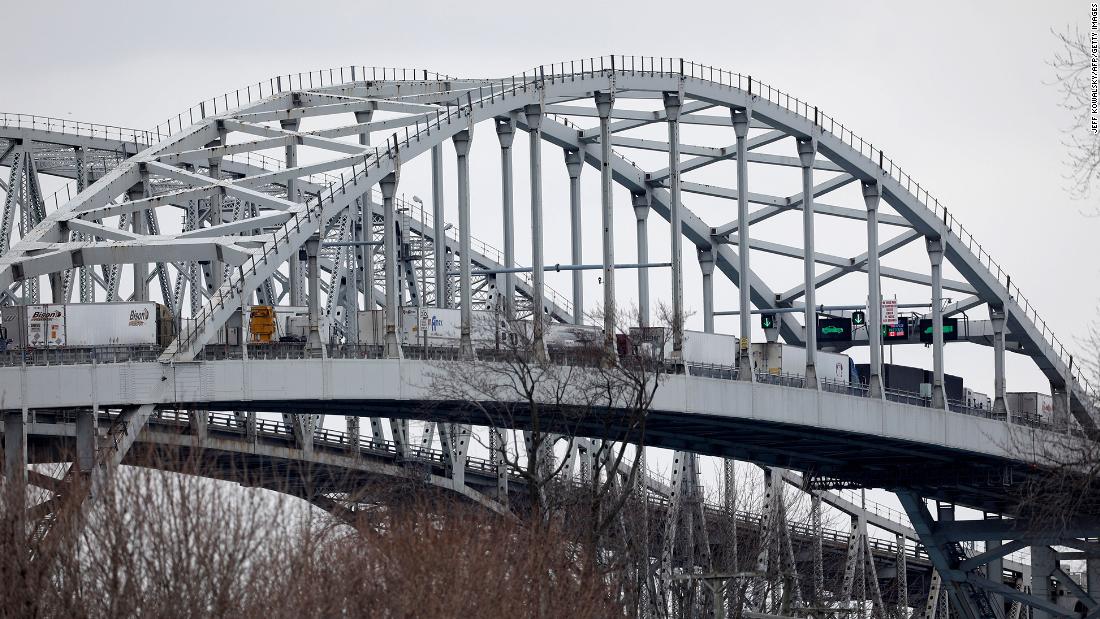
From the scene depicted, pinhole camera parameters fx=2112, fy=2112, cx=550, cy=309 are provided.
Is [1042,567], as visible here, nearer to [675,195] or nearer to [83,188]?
[675,195]

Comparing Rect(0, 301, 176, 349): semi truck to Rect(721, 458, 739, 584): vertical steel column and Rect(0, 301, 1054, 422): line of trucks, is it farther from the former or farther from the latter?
Rect(721, 458, 739, 584): vertical steel column

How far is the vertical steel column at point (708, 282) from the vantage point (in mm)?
100438

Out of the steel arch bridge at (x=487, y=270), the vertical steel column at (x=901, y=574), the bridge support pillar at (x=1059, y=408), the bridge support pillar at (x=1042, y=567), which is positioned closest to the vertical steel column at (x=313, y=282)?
the steel arch bridge at (x=487, y=270)

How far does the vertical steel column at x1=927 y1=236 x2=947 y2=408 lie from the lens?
93938mm

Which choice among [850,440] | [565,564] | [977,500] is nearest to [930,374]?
[977,500]

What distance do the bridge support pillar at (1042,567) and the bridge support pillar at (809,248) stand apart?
651 inches

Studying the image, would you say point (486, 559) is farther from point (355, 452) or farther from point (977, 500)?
point (977, 500)

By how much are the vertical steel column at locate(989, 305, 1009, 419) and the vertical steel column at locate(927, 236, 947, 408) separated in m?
3.21

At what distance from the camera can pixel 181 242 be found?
238 feet

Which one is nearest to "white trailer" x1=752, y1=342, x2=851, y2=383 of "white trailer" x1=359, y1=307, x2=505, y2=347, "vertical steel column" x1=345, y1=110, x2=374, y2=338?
"white trailer" x1=359, y1=307, x2=505, y2=347

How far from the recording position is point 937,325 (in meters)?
100

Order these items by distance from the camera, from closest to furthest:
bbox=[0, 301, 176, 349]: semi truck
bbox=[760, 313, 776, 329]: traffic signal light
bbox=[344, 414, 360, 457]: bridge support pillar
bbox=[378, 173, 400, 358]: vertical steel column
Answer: bbox=[0, 301, 176, 349]: semi truck → bbox=[378, 173, 400, 358]: vertical steel column → bbox=[344, 414, 360, 457]: bridge support pillar → bbox=[760, 313, 776, 329]: traffic signal light

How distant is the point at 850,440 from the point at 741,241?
10127 millimetres

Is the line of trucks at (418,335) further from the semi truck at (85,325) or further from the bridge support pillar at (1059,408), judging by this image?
the bridge support pillar at (1059,408)
